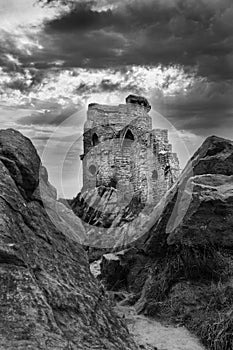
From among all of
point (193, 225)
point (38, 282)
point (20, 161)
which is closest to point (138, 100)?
point (193, 225)

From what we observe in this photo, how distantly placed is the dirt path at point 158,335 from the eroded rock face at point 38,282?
1.78 m

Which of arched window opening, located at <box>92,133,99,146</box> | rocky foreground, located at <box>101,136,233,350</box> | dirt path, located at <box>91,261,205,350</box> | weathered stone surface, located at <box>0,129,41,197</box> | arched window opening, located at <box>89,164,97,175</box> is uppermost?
arched window opening, located at <box>92,133,99,146</box>

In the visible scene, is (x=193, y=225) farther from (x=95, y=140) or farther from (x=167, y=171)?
(x=95, y=140)

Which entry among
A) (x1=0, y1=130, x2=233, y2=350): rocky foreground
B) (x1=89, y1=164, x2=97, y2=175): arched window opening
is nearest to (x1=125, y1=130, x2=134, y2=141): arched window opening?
(x1=89, y1=164, x2=97, y2=175): arched window opening

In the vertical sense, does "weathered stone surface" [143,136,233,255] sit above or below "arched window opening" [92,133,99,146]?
below

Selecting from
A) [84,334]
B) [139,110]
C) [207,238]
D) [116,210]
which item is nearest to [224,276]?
[207,238]

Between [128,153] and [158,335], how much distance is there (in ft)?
61.6

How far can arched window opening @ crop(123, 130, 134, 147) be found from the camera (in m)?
25.6

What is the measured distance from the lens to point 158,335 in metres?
7.23

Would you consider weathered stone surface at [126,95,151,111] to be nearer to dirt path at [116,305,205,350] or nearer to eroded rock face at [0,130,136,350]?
dirt path at [116,305,205,350]

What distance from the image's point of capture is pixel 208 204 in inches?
358

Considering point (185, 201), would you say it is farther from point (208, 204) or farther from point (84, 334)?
point (84, 334)

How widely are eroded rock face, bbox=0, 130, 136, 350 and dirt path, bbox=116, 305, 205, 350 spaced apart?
1780mm

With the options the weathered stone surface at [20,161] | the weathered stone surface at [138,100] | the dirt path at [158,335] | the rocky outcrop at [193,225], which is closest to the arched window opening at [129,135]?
the weathered stone surface at [138,100]
